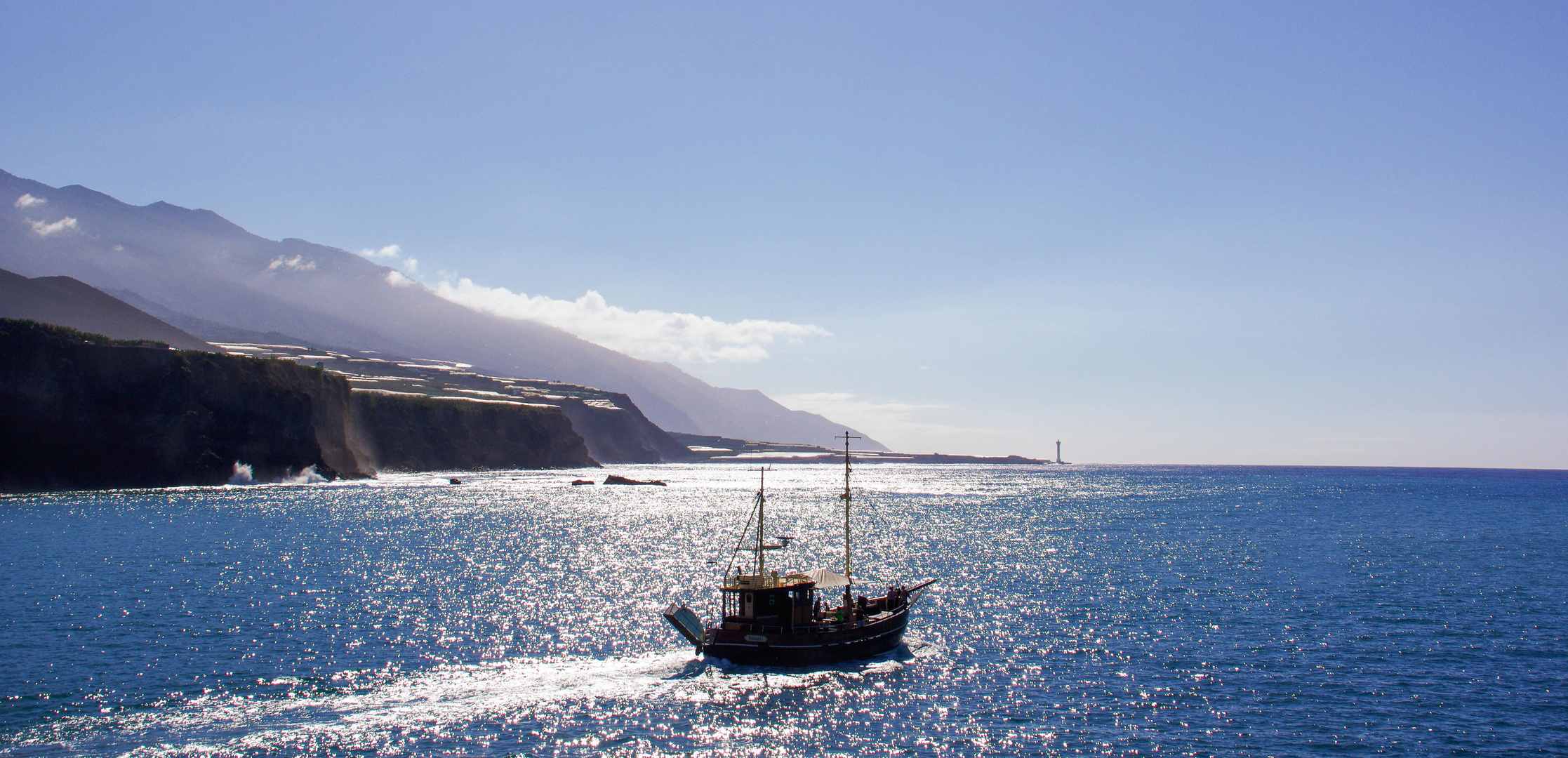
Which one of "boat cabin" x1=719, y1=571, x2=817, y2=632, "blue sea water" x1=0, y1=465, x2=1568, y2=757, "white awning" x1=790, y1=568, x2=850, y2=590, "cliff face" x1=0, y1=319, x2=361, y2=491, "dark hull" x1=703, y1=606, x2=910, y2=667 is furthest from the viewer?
"cliff face" x1=0, y1=319, x2=361, y2=491

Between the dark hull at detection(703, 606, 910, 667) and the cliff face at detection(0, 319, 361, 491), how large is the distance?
127293 millimetres

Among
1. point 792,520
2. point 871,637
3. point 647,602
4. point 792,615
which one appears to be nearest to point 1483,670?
point 871,637

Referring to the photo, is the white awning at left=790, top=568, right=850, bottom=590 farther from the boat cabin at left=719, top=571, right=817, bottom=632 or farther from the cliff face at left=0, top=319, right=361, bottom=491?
the cliff face at left=0, top=319, right=361, bottom=491

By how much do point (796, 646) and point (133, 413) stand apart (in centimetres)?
13261

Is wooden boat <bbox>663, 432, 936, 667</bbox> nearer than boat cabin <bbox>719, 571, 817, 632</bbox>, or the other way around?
wooden boat <bbox>663, 432, 936, 667</bbox>

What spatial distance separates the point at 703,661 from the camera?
44.4m

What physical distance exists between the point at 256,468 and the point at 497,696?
464 feet

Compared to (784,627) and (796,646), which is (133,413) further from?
(796,646)

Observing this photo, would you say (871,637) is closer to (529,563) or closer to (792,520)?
(529,563)

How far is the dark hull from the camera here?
44.0m

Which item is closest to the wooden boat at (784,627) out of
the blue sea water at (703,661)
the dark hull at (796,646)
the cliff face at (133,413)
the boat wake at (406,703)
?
the dark hull at (796,646)

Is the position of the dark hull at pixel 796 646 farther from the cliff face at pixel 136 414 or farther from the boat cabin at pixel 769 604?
the cliff face at pixel 136 414

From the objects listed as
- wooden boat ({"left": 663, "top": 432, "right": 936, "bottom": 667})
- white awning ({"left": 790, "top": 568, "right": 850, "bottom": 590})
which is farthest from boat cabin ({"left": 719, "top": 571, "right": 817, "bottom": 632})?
white awning ({"left": 790, "top": 568, "right": 850, "bottom": 590})

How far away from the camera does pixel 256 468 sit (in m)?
155
